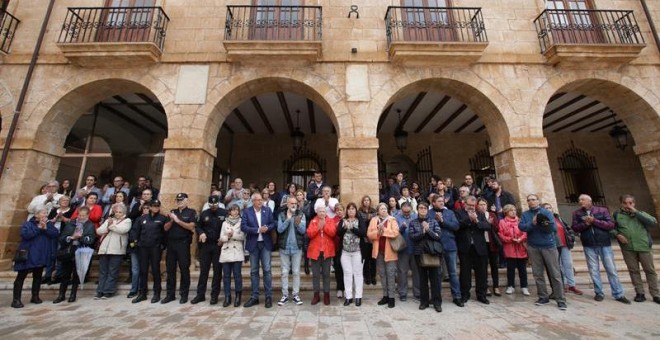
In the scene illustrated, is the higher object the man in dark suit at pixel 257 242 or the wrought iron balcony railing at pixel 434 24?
the wrought iron balcony railing at pixel 434 24

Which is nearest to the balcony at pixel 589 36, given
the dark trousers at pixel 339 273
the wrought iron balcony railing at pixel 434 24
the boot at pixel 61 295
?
the wrought iron balcony railing at pixel 434 24

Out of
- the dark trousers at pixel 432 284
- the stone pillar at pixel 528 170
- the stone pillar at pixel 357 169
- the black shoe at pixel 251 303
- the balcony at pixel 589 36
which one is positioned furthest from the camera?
the balcony at pixel 589 36

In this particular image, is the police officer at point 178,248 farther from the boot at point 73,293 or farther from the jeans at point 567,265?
the jeans at point 567,265

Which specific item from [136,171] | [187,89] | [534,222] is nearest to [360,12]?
[187,89]

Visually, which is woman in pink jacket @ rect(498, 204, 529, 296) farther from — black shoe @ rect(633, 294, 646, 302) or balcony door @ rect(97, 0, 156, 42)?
balcony door @ rect(97, 0, 156, 42)

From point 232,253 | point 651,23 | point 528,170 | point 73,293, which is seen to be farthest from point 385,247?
point 651,23

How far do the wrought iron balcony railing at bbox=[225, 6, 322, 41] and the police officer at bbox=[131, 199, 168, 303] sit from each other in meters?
4.37

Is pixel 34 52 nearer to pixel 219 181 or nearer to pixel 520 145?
pixel 219 181

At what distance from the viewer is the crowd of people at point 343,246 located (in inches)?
171

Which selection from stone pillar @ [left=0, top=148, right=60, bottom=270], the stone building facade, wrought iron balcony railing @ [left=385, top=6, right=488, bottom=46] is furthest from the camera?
wrought iron balcony railing @ [left=385, top=6, right=488, bottom=46]

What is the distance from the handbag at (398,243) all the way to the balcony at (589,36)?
592cm

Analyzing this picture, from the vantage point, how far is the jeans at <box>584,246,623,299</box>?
4.47 m

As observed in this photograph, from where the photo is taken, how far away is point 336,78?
21.5ft

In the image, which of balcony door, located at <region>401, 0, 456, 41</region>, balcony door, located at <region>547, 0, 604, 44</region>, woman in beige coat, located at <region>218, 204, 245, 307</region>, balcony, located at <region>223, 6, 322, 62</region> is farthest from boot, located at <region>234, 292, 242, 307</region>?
balcony door, located at <region>547, 0, 604, 44</region>
